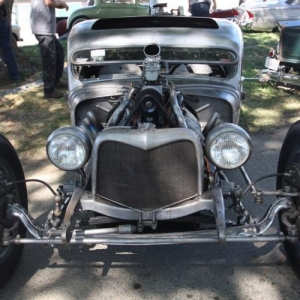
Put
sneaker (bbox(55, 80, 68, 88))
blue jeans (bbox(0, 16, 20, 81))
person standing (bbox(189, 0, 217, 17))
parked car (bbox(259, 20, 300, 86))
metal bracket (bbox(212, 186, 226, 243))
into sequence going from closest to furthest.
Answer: metal bracket (bbox(212, 186, 226, 243))
parked car (bbox(259, 20, 300, 86))
sneaker (bbox(55, 80, 68, 88))
blue jeans (bbox(0, 16, 20, 81))
person standing (bbox(189, 0, 217, 17))

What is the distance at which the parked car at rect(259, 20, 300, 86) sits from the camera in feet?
23.6

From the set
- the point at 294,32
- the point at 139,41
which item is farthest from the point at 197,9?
the point at 139,41

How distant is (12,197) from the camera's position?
117 inches

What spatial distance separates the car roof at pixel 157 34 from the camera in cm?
405

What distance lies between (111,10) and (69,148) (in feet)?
38.8

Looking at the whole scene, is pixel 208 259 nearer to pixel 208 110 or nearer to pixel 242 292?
pixel 242 292

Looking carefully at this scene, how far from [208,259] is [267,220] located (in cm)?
74

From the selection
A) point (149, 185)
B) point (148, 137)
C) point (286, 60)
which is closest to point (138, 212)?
point (149, 185)

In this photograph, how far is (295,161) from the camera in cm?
306

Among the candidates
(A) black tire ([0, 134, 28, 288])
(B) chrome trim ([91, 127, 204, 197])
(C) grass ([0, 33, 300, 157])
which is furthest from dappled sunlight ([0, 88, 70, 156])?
(B) chrome trim ([91, 127, 204, 197])

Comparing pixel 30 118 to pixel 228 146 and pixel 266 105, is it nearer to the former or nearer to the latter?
pixel 266 105

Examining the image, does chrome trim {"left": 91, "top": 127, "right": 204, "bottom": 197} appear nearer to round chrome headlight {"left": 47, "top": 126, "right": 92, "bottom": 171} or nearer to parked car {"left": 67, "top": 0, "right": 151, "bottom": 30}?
round chrome headlight {"left": 47, "top": 126, "right": 92, "bottom": 171}

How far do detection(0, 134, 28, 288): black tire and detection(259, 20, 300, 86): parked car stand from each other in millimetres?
4840

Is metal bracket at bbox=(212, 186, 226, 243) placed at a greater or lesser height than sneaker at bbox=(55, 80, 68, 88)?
greater
